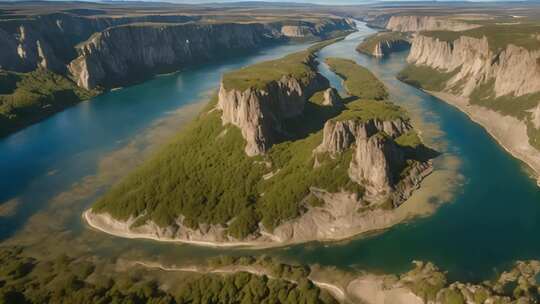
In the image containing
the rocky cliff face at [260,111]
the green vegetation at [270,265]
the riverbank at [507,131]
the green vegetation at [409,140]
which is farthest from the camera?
the green vegetation at [409,140]

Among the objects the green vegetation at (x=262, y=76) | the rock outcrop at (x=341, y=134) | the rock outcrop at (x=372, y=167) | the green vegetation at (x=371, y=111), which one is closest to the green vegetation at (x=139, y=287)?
the rock outcrop at (x=372, y=167)

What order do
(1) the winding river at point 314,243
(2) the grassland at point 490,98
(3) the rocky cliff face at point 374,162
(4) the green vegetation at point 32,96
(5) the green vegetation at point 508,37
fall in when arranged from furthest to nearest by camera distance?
1. (4) the green vegetation at point 32,96
2. (5) the green vegetation at point 508,37
3. (2) the grassland at point 490,98
4. (3) the rocky cliff face at point 374,162
5. (1) the winding river at point 314,243

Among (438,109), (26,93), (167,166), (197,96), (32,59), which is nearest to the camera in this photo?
(167,166)

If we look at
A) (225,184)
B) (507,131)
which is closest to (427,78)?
(507,131)

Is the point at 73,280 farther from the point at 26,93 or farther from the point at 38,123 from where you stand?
the point at 26,93

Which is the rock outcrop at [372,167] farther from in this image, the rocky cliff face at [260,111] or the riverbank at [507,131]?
the riverbank at [507,131]

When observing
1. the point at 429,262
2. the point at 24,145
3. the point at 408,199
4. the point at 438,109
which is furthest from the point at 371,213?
the point at 24,145

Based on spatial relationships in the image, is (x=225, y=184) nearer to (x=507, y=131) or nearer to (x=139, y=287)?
(x=139, y=287)
